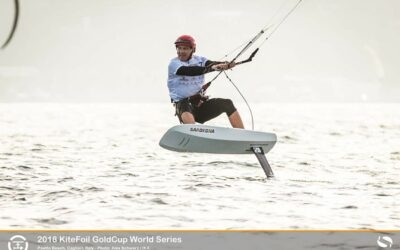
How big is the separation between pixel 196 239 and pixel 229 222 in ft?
4.78

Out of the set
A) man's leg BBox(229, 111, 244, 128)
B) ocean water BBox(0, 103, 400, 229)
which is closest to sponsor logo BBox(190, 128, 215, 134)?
man's leg BBox(229, 111, 244, 128)

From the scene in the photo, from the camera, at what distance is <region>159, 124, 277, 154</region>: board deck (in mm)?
12164

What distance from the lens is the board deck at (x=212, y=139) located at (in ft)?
39.9

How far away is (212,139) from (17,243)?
6.01m

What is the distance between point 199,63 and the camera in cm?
1188

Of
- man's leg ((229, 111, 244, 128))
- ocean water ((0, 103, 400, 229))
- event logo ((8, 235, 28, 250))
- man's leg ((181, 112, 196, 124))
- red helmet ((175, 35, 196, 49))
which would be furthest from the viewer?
man's leg ((229, 111, 244, 128))

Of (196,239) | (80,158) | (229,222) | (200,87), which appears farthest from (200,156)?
(196,239)

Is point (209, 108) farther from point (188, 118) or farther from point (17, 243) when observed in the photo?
point (17, 243)

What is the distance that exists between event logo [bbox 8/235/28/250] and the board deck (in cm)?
546

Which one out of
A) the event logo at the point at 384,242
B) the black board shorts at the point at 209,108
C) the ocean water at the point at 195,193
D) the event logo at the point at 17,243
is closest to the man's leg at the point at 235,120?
the black board shorts at the point at 209,108

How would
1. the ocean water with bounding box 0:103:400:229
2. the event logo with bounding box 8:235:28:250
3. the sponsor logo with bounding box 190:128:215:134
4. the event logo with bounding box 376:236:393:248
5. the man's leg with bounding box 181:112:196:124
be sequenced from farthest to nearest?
the man's leg with bounding box 181:112:196:124 < the sponsor logo with bounding box 190:128:215:134 < the ocean water with bounding box 0:103:400:229 < the event logo with bounding box 376:236:393:248 < the event logo with bounding box 8:235:28:250

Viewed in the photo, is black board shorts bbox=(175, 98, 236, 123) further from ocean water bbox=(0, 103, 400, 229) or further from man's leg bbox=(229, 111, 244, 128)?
ocean water bbox=(0, 103, 400, 229)

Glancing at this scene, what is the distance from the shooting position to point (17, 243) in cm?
687

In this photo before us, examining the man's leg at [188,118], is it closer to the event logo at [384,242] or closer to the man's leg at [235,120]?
the man's leg at [235,120]
